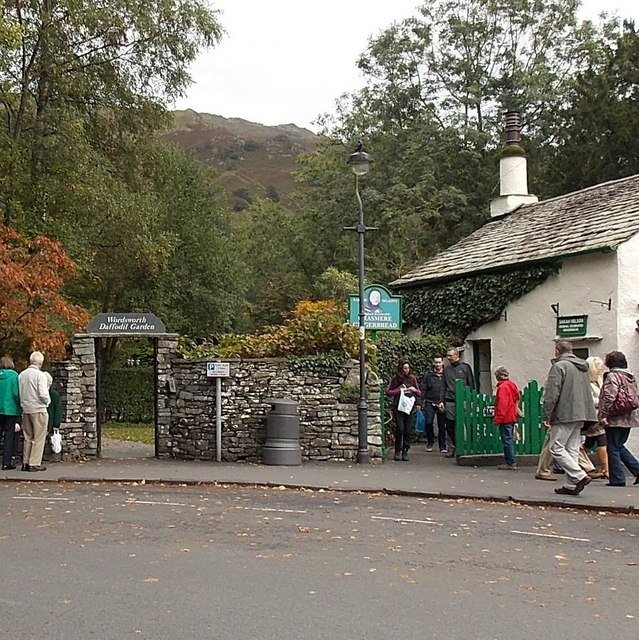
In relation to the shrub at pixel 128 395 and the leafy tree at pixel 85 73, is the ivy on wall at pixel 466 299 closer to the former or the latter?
the leafy tree at pixel 85 73

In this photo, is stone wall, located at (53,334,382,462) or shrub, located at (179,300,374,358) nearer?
stone wall, located at (53,334,382,462)

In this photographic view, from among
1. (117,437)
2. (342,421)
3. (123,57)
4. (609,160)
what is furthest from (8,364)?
(609,160)

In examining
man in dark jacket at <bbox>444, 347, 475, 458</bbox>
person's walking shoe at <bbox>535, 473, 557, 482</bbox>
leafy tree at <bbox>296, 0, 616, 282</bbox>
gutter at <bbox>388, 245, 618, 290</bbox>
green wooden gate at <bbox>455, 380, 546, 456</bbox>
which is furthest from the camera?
leafy tree at <bbox>296, 0, 616, 282</bbox>

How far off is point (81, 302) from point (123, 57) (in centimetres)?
1388

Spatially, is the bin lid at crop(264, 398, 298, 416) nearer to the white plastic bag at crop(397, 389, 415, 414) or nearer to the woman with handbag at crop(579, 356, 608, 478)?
the white plastic bag at crop(397, 389, 415, 414)

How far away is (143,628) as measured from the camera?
646 centimetres

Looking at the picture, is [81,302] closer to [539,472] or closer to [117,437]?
[117,437]

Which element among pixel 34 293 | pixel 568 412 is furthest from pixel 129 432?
pixel 568 412

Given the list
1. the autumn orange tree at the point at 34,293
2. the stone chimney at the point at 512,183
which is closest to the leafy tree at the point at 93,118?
the autumn orange tree at the point at 34,293

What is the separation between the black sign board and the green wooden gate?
5750 millimetres

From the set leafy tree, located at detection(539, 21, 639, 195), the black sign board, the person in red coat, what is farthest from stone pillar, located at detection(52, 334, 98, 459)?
leafy tree, located at detection(539, 21, 639, 195)

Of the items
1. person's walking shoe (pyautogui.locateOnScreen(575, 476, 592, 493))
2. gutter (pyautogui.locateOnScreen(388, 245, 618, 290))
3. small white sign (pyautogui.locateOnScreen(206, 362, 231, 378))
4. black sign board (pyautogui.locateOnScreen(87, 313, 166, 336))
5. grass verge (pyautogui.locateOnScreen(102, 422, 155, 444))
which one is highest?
gutter (pyautogui.locateOnScreen(388, 245, 618, 290))

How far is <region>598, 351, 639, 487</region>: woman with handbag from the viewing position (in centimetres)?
1397

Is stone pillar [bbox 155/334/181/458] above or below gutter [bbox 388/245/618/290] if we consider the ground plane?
below
